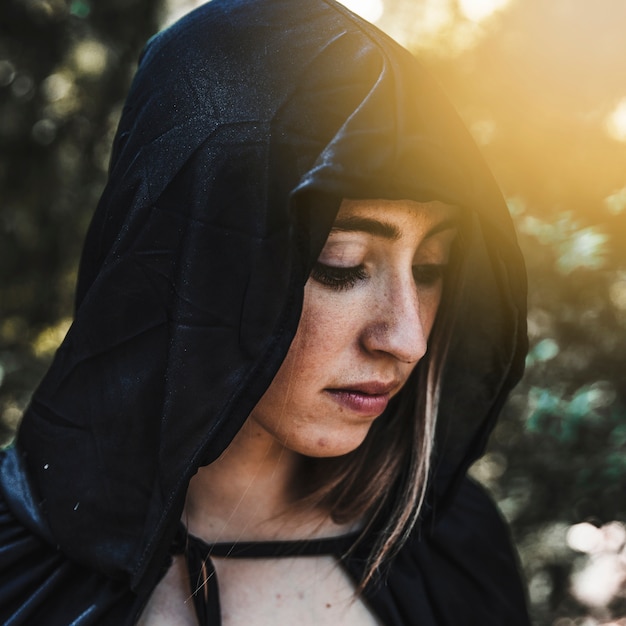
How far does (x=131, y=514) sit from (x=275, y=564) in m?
0.44

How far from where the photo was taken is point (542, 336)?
8.22ft

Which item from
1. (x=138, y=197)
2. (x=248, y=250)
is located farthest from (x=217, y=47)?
(x=248, y=250)

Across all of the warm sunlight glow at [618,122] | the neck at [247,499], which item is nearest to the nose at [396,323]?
the neck at [247,499]

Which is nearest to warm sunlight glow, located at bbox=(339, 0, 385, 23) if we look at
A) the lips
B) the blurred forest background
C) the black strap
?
the blurred forest background

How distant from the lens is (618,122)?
2.38m

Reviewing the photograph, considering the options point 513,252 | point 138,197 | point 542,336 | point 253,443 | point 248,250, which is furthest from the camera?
point 542,336

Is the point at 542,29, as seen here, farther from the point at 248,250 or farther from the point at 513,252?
the point at 248,250

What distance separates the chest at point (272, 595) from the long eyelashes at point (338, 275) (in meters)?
0.72

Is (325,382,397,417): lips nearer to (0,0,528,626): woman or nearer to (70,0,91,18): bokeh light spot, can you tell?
(0,0,528,626): woman

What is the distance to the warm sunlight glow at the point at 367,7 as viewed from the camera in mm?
2795

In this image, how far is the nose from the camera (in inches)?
56.9

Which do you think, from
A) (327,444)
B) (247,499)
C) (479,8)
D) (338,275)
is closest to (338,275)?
(338,275)

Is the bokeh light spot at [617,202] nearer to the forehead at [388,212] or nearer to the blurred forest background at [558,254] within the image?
the blurred forest background at [558,254]

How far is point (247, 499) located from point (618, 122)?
1.71 m
